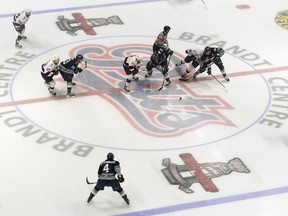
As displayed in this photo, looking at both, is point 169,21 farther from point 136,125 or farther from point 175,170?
point 175,170

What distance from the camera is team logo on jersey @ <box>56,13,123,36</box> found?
14805 millimetres

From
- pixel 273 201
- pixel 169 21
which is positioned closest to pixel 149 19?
pixel 169 21

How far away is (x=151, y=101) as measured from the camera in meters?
12.3

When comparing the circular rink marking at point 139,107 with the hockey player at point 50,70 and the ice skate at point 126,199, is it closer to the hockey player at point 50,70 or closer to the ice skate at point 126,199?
the hockey player at point 50,70

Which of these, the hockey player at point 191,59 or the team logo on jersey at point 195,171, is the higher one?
the hockey player at point 191,59

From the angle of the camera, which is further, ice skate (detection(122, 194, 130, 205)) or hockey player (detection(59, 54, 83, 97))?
hockey player (detection(59, 54, 83, 97))

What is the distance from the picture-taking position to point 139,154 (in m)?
10.7

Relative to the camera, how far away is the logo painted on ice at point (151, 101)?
11.6 m

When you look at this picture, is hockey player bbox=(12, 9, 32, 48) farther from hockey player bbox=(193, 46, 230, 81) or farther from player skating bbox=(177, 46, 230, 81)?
hockey player bbox=(193, 46, 230, 81)

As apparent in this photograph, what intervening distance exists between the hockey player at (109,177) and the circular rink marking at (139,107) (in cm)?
163

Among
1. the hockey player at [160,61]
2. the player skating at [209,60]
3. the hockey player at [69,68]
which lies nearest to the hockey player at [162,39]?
the hockey player at [160,61]

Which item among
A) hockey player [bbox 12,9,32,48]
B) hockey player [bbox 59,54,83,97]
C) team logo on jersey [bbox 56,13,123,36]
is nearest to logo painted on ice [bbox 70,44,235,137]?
hockey player [bbox 59,54,83,97]

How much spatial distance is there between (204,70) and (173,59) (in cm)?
114

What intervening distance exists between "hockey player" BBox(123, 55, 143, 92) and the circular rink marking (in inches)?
12.0
